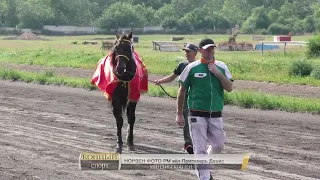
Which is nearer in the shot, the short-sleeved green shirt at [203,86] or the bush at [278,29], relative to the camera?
the short-sleeved green shirt at [203,86]

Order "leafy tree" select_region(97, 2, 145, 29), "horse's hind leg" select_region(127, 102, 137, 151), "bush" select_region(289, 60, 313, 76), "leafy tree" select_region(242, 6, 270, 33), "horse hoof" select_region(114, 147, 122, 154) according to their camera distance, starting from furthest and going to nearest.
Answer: "leafy tree" select_region(242, 6, 270, 33)
"leafy tree" select_region(97, 2, 145, 29)
"bush" select_region(289, 60, 313, 76)
"horse's hind leg" select_region(127, 102, 137, 151)
"horse hoof" select_region(114, 147, 122, 154)

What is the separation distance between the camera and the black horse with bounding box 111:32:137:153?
11.0 metres

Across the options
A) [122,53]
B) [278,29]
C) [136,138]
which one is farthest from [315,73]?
[278,29]

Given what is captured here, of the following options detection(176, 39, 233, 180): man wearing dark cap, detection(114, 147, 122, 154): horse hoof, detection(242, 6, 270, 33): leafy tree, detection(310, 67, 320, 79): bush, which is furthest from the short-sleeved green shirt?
detection(242, 6, 270, 33): leafy tree

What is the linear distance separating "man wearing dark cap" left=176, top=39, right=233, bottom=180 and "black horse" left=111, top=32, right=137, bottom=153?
3091 mm

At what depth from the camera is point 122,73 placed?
10.9m

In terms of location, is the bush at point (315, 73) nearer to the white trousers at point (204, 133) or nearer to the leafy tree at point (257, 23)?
the white trousers at point (204, 133)

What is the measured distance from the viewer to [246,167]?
31.8ft

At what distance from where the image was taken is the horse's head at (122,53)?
1088 centimetres

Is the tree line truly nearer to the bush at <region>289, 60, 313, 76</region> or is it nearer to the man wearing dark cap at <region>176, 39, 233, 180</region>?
the bush at <region>289, 60, 313, 76</region>

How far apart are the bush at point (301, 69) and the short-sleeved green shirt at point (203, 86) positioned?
666 inches

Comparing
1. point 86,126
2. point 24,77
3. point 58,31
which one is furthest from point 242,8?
point 86,126

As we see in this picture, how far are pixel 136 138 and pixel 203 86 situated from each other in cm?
499

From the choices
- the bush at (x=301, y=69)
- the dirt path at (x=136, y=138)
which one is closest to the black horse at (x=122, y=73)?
the dirt path at (x=136, y=138)
